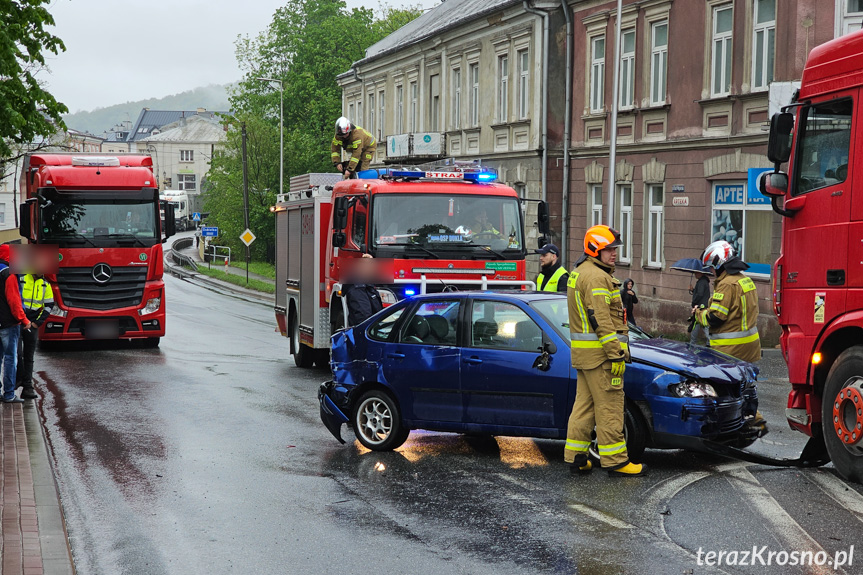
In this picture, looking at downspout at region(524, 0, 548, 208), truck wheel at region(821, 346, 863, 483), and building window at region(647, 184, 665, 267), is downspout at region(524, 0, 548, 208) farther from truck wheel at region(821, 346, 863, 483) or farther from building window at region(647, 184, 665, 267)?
truck wheel at region(821, 346, 863, 483)

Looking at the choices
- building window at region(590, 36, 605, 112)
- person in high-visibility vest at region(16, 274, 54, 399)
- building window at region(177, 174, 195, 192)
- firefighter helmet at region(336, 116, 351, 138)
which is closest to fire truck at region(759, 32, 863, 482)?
firefighter helmet at region(336, 116, 351, 138)

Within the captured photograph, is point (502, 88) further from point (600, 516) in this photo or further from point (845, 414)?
point (600, 516)

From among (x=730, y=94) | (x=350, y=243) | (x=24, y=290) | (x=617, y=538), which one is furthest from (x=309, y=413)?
(x=730, y=94)

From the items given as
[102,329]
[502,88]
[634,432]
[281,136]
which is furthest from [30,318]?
[281,136]

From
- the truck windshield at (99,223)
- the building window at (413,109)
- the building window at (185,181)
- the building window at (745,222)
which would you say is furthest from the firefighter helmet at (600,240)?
the building window at (185,181)

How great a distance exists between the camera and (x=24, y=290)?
13.1 meters

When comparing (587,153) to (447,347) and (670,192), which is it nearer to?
(670,192)

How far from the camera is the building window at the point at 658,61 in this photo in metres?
25.3

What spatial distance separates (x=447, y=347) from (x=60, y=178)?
11.5m

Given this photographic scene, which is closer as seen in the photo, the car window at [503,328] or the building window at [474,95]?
the car window at [503,328]

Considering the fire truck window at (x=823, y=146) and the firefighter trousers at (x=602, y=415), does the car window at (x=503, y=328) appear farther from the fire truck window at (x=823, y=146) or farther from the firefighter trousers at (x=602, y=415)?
the fire truck window at (x=823, y=146)

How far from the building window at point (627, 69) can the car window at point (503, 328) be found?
60.9 feet

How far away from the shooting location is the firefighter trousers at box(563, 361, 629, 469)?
26.5ft

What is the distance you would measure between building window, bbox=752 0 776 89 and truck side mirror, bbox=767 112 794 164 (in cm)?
1393
